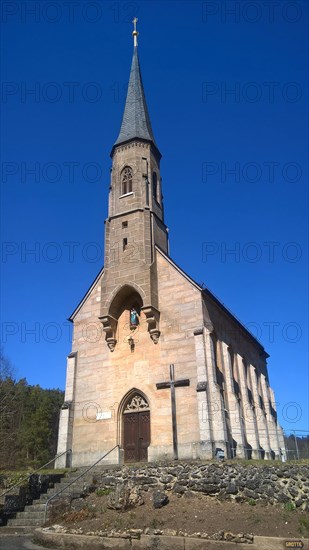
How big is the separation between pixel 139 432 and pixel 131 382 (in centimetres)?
266

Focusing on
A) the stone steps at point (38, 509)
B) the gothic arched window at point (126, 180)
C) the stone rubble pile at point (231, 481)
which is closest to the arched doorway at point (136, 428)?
the stone steps at point (38, 509)

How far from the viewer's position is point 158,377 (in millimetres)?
23172

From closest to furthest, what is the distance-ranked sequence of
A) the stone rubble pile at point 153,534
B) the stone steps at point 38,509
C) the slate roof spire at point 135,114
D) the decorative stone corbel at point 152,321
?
the stone rubble pile at point 153,534, the stone steps at point 38,509, the decorative stone corbel at point 152,321, the slate roof spire at point 135,114

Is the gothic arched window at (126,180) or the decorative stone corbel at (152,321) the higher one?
the gothic arched window at (126,180)

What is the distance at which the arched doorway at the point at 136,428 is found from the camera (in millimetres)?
22719

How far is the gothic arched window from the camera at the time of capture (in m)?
29.3

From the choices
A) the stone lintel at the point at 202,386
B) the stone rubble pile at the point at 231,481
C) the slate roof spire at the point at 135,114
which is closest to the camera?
the stone rubble pile at the point at 231,481

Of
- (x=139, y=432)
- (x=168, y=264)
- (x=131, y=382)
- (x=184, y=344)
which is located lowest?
(x=139, y=432)

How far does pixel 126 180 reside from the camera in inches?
1166

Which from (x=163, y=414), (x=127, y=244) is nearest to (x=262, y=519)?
(x=163, y=414)

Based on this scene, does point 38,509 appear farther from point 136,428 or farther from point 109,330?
point 109,330

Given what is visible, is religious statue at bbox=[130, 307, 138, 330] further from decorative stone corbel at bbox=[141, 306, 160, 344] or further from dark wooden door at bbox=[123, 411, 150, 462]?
dark wooden door at bbox=[123, 411, 150, 462]

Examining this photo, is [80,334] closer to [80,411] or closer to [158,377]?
[80,411]

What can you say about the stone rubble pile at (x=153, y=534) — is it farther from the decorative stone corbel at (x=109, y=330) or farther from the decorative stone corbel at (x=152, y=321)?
the decorative stone corbel at (x=109, y=330)
